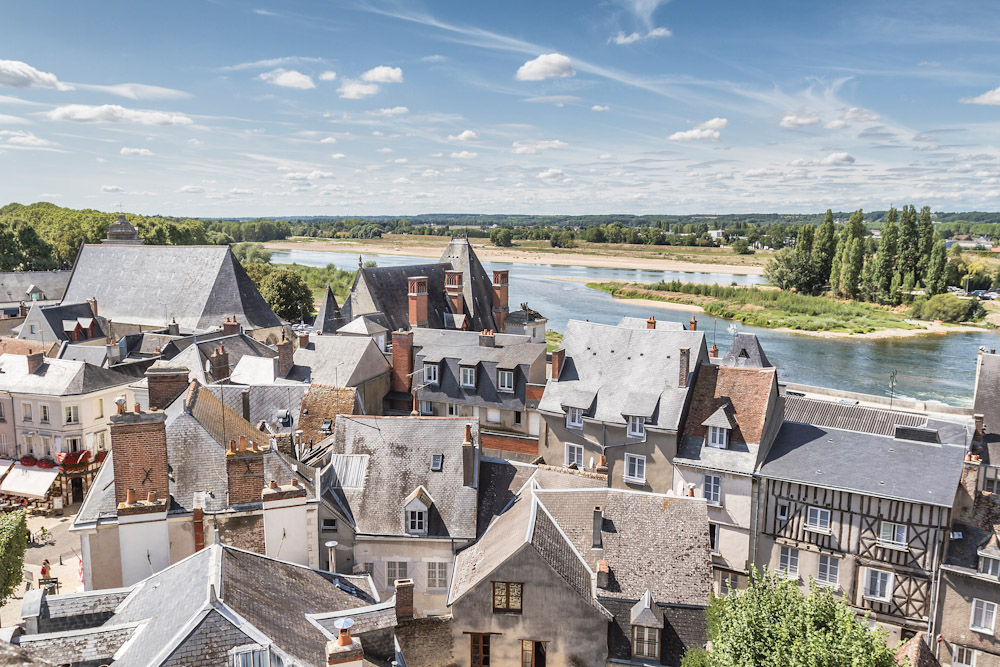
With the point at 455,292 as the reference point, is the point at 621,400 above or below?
below

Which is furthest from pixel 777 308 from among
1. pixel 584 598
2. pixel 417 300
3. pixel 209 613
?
pixel 209 613

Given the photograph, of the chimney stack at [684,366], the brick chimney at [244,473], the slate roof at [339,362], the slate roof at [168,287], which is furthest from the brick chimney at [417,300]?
the brick chimney at [244,473]

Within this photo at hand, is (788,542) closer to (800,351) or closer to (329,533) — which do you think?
(329,533)

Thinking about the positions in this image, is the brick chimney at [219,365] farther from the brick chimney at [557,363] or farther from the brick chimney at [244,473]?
the brick chimney at [244,473]

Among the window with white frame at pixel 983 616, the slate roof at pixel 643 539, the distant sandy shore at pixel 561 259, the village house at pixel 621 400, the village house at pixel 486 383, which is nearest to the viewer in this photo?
the slate roof at pixel 643 539

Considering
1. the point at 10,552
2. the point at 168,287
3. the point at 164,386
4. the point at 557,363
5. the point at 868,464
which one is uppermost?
the point at 168,287

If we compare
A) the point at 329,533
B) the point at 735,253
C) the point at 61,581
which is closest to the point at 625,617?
the point at 329,533

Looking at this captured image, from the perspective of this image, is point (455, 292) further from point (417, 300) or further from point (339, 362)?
point (339, 362)
